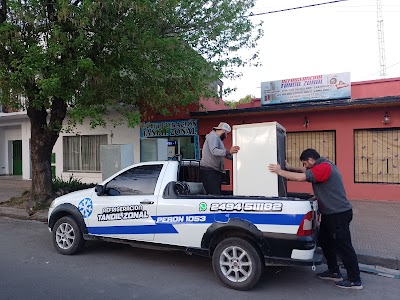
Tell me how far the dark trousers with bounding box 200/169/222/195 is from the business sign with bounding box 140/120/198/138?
768cm

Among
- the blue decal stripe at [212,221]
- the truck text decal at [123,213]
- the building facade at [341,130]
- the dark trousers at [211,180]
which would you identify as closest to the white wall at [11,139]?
the building facade at [341,130]

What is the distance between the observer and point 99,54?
28.0 feet

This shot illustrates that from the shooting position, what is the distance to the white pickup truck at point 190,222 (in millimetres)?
4152

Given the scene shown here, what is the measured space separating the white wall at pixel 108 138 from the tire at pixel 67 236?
28.1 feet

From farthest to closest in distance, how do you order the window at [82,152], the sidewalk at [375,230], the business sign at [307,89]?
the window at [82,152] < the business sign at [307,89] < the sidewalk at [375,230]

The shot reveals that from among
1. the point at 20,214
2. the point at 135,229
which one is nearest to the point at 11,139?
the point at 20,214

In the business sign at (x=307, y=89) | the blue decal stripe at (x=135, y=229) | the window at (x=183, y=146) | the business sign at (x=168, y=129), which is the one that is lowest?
the blue decal stripe at (x=135, y=229)

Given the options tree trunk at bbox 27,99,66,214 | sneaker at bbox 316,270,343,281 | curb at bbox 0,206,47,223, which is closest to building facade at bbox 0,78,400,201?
tree trunk at bbox 27,99,66,214

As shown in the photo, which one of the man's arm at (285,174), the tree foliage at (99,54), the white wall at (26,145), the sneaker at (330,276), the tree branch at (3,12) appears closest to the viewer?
the man's arm at (285,174)

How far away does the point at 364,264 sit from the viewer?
560cm

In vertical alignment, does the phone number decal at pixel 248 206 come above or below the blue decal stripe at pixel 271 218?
above

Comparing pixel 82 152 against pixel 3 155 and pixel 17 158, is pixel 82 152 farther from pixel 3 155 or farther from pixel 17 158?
pixel 3 155

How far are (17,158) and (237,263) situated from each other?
64.7 feet

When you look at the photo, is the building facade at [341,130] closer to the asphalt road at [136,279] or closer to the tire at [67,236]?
the asphalt road at [136,279]
